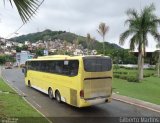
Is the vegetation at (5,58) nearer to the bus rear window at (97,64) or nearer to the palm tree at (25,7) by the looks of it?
the bus rear window at (97,64)

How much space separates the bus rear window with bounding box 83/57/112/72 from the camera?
1477 cm

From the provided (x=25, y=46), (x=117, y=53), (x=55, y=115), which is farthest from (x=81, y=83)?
(x=25, y=46)

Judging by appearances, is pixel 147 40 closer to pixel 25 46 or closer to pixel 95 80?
pixel 95 80

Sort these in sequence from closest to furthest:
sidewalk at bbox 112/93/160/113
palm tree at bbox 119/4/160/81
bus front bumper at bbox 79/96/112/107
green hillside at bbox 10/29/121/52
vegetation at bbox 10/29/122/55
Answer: bus front bumper at bbox 79/96/112/107
sidewalk at bbox 112/93/160/113
palm tree at bbox 119/4/160/81
green hillside at bbox 10/29/121/52
vegetation at bbox 10/29/122/55

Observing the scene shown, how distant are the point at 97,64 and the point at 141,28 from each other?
1778 cm

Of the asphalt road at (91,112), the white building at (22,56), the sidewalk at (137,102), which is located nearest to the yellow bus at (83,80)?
the asphalt road at (91,112)

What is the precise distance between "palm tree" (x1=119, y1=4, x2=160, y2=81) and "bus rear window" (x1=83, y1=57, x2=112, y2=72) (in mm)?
16102

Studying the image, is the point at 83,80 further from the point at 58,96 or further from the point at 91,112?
the point at 58,96

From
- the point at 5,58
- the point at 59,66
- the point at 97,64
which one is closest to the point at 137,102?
the point at 97,64

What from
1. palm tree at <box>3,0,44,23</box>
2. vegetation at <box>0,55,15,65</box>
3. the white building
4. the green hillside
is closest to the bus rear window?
palm tree at <box>3,0,44,23</box>

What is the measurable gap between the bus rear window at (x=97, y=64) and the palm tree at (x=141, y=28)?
1610 centimetres

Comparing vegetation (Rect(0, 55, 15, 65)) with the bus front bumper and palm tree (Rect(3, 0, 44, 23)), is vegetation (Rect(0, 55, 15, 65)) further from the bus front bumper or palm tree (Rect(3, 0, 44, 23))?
palm tree (Rect(3, 0, 44, 23))

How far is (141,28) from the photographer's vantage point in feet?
103

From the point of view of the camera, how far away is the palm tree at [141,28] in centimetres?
3127
